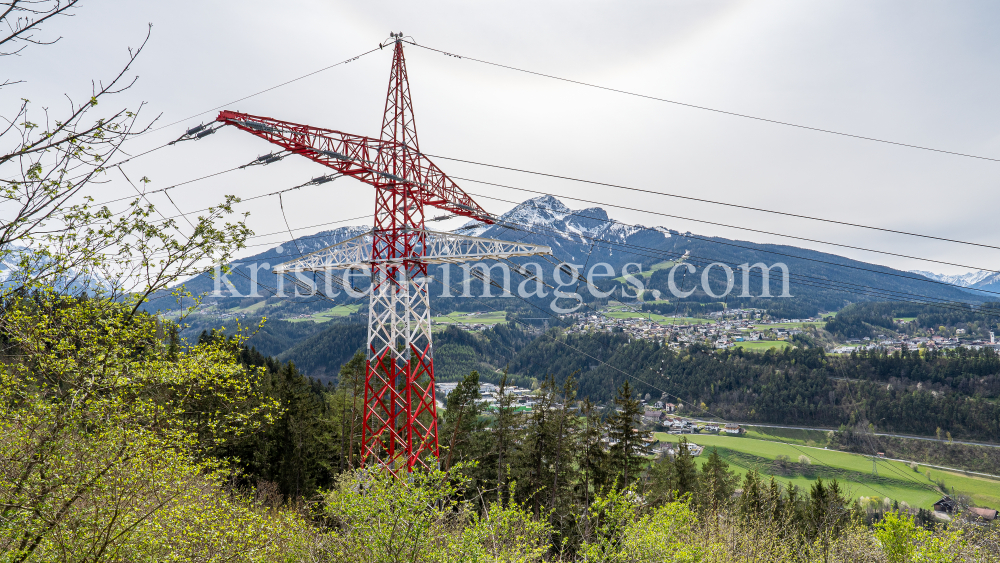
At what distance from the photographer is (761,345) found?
5497 inches

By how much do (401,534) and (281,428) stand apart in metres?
24.3

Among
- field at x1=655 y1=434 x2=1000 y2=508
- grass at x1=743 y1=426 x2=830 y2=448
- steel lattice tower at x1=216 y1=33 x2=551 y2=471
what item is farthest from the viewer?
grass at x1=743 y1=426 x2=830 y2=448

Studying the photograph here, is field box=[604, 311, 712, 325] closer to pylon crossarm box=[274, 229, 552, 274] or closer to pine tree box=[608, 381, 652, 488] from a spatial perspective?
pine tree box=[608, 381, 652, 488]

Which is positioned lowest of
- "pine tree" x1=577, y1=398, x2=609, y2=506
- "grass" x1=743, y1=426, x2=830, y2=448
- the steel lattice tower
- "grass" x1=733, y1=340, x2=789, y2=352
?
"grass" x1=743, y1=426, x2=830, y2=448

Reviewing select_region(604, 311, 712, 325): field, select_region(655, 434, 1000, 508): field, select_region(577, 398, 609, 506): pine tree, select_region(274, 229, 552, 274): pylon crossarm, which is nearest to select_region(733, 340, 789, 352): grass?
select_region(604, 311, 712, 325): field

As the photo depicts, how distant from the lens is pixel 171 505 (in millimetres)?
8281

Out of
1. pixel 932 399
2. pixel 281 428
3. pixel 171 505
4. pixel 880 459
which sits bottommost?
pixel 880 459

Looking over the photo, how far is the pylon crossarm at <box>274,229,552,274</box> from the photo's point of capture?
1404 cm

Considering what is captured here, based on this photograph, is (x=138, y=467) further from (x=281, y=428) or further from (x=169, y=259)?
(x=281, y=428)

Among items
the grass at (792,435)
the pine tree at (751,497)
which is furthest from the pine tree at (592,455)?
the grass at (792,435)

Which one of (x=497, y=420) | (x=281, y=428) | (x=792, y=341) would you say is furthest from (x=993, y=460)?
(x=281, y=428)

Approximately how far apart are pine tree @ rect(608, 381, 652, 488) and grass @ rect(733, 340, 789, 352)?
122639mm

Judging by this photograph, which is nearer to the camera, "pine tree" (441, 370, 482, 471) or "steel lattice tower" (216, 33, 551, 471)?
"steel lattice tower" (216, 33, 551, 471)

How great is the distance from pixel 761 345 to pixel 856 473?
58.6 meters
